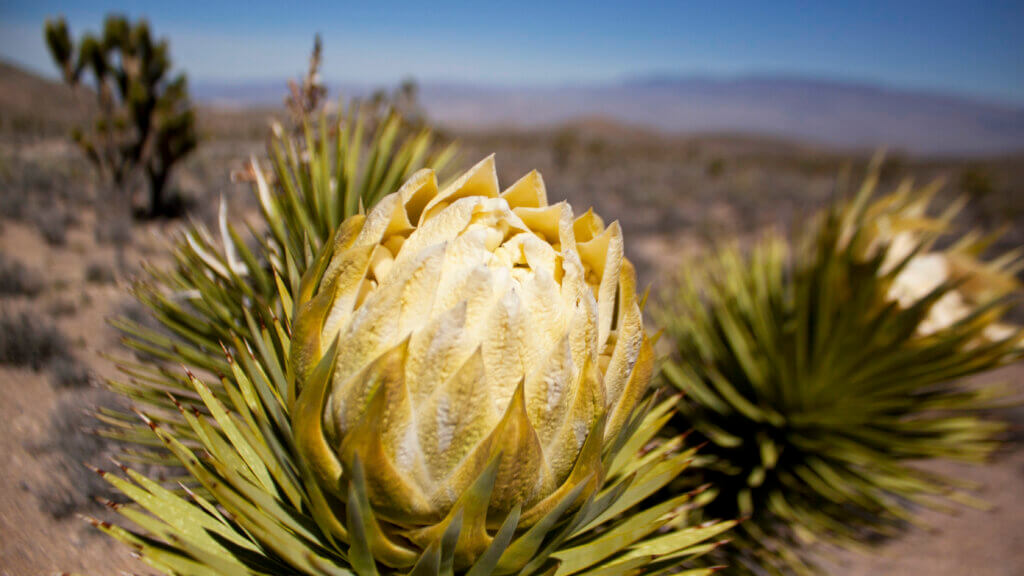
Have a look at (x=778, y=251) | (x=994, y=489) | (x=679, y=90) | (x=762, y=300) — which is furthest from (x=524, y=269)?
(x=679, y=90)

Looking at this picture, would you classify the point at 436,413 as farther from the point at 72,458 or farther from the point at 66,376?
the point at 66,376

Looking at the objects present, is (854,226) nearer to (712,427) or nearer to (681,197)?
(712,427)

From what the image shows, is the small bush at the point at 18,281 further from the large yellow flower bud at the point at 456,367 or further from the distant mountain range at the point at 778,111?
the distant mountain range at the point at 778,111

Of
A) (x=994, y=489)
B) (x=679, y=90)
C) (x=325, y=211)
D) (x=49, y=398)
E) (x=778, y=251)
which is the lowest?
(x=994, y=489)

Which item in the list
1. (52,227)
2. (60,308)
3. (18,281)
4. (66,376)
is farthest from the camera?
(52,227)

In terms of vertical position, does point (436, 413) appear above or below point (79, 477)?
above

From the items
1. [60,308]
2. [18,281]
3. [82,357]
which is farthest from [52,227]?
[82,357]
